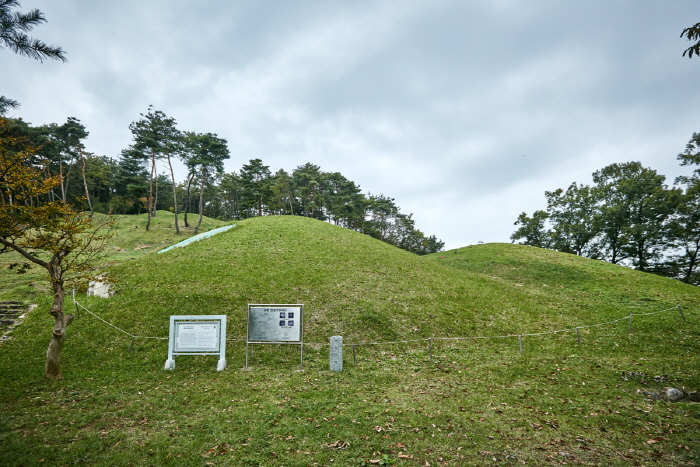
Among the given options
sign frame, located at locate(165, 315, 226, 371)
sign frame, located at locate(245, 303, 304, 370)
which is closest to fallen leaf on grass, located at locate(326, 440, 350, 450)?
sign frame, located at locate(245, 303, 304, 370)

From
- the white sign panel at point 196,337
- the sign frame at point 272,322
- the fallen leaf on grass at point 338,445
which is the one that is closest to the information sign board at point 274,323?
the sign frame at point 272,322

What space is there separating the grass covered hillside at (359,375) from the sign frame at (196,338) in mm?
755

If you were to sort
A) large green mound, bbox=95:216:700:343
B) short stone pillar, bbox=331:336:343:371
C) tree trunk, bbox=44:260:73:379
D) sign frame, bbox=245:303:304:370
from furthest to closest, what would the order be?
1. large green mound, bbox=95:216:700:343
2. sign frame, bbox=245:303:304:370
3. short stone pillar, bbox=331:336:343:371
4. tree trunk, bbox=44:260:73:379

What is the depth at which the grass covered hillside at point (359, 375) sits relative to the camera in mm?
6797

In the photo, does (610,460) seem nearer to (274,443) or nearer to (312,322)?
(274,443)

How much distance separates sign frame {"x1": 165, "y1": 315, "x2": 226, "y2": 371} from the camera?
12922mm

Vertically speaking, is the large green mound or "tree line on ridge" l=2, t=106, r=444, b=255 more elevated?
"tree line on ridge" l=2, t=106, r=444, b=255

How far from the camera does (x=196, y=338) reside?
13008mm

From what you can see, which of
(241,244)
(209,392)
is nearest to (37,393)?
(209,392)

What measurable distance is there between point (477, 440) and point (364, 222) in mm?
61556

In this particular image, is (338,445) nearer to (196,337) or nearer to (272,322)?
(272,322)

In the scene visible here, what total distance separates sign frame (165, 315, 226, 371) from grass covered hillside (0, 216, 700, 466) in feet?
2.48

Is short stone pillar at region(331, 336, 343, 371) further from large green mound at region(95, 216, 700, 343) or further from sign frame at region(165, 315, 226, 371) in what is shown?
sign frame at region(165, 315, 226, 371)

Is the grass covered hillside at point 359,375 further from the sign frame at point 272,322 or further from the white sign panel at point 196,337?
the sign frame at point 272,322
